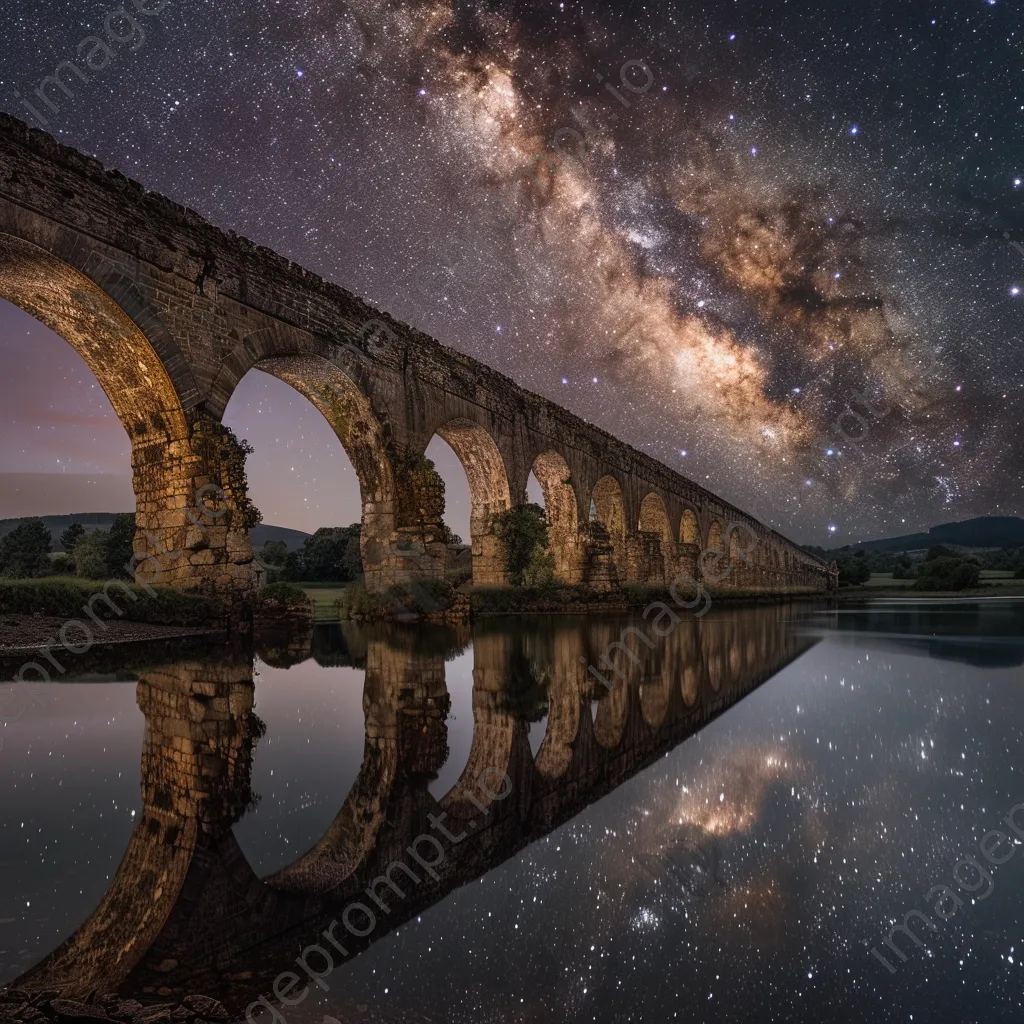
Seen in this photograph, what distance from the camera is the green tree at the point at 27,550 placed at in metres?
25.5

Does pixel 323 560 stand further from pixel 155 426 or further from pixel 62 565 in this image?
pixel 155 426

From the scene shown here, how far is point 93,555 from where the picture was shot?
19.8 metres

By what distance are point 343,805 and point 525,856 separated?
918 millimetres

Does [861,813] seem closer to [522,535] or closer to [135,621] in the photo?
[135,621]

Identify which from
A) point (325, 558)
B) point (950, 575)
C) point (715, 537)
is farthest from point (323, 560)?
point (950, 575)

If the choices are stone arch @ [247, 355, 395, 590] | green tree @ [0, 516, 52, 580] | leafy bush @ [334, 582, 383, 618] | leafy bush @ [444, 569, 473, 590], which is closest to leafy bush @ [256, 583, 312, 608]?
leafy bush @ [334, 582, 383, 618]

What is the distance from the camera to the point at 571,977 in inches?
62.6

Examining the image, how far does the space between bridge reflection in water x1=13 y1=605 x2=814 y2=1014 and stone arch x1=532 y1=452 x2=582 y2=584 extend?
17443mm

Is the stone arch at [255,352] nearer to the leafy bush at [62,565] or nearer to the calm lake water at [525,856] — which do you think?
the calm lake water at [525,856]

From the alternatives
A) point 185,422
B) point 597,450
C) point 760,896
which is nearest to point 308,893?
point 760,896

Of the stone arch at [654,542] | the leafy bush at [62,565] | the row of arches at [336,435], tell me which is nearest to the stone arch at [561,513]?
the row of arches at [336,435]

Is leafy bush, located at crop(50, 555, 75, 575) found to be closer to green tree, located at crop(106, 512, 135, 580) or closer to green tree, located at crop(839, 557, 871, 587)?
green tree, located at crop(106, 512, 135, 580)

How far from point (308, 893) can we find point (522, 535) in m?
18.5

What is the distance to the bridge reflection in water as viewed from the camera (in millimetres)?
1709
